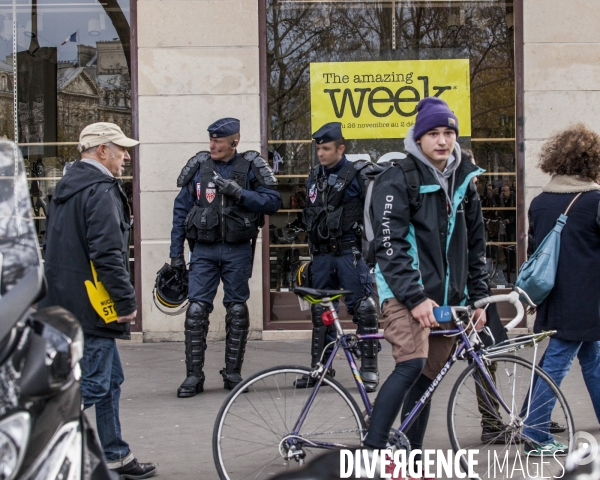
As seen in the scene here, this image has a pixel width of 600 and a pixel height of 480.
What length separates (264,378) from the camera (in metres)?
4.25

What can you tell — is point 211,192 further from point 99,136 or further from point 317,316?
point 99,136

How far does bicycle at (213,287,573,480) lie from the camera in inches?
167

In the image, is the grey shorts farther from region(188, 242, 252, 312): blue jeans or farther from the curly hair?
region(188, 242, 252, 312): blue jeans

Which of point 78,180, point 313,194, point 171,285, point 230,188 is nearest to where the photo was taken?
point 78,180

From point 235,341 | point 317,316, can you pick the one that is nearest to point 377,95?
point 317,316

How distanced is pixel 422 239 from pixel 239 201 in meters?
2.68

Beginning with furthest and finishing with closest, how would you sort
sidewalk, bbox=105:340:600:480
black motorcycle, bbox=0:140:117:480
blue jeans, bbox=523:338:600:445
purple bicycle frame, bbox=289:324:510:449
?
sidewalk, bbox=105:340:600:480 → blue jeans, bbox=523:338:600:445 → purple bicycle frame, bbox=289:324:510:449 → black motorcycle, bbox=0:140:117:480

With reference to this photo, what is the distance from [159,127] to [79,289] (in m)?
4.55

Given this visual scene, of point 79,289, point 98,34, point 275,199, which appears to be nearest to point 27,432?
point 79,289

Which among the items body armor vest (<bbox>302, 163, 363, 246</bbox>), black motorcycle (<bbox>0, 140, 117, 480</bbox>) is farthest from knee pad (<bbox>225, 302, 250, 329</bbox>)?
black motorcycle (<bbox>0, 140, 117, 480</bbox>)

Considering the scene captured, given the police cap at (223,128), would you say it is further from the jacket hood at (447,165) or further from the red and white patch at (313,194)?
the jacket hood at (447,165)

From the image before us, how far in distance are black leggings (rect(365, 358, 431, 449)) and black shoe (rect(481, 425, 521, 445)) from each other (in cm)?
57

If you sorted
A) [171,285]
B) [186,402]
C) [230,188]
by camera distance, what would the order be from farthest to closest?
[171,285]
[230,188]
[186,402]

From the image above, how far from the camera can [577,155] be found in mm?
5293
